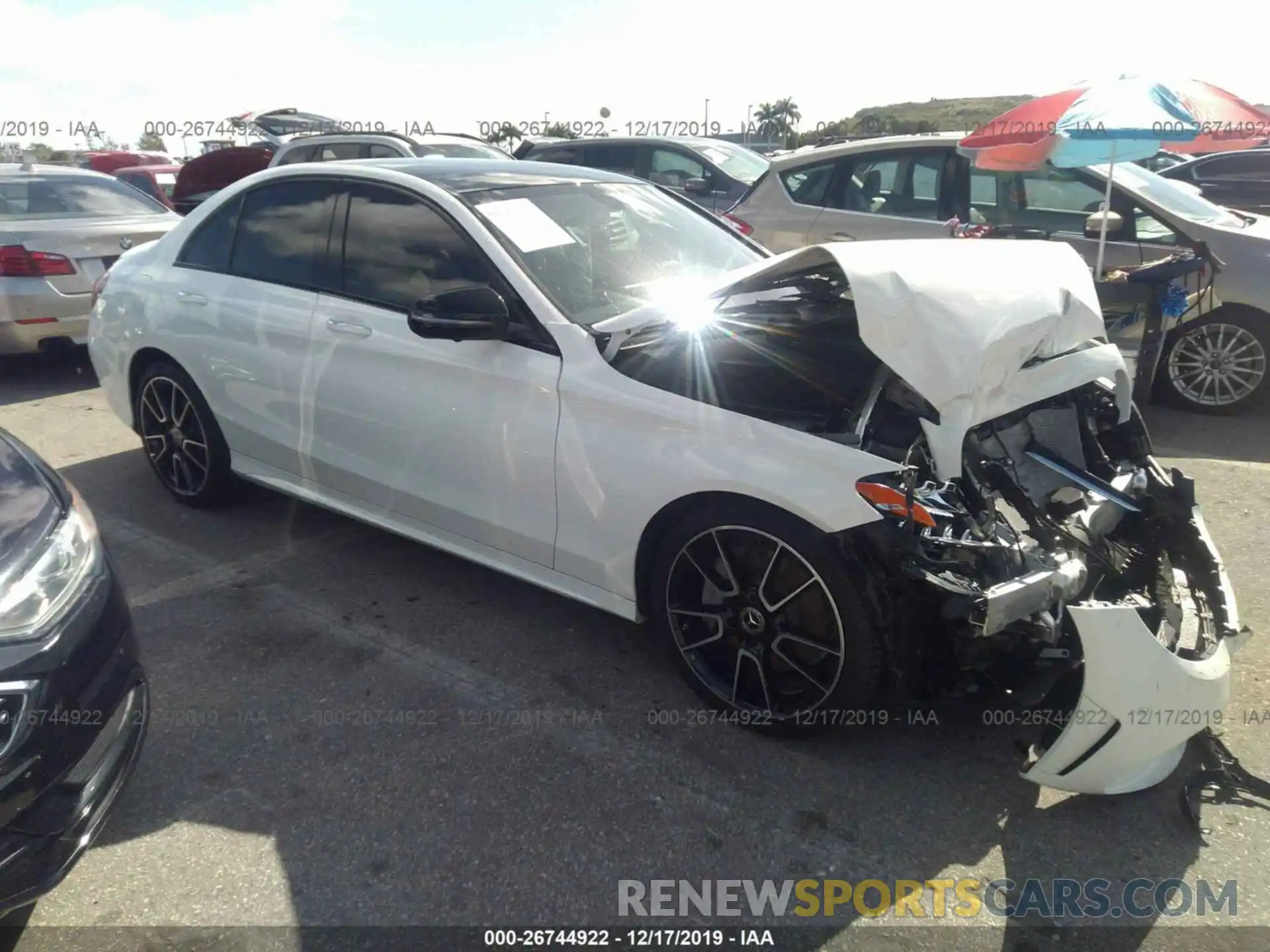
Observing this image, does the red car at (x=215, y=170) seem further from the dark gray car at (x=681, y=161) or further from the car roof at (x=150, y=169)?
the dark gray car at (x=681, y=161)

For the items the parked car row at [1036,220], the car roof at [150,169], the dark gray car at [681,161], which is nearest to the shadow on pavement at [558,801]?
the parked car row at [1036,220]

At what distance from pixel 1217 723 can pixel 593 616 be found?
2134mm

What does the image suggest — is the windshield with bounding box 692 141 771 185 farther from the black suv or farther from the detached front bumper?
the black suv

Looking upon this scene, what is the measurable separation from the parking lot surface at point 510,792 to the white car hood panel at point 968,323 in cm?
99

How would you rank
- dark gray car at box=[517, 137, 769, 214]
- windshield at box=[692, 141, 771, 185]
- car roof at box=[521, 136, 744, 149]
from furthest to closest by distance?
car roof at box=[521, 136, 744, 149]
windshield at box=[692, 141, 771, 185]
dark gray car at box=[517, 137, 769, 214]

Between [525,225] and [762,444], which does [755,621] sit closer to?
[762,444]

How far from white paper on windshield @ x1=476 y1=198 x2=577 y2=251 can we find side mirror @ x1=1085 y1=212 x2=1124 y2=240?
147 inches

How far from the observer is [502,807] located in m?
2.68

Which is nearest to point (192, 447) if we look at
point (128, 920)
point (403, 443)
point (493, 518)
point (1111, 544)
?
point (403, 443)

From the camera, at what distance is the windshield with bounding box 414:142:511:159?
35.8ft

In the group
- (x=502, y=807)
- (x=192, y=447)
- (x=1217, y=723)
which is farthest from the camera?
(x=192, y=447)

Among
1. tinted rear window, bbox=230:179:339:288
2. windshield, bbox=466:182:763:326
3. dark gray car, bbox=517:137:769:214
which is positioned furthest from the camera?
dark gray car, bbox=517:137:769:214

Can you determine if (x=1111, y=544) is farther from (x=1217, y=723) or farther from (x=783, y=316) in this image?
(x=783, y=316)

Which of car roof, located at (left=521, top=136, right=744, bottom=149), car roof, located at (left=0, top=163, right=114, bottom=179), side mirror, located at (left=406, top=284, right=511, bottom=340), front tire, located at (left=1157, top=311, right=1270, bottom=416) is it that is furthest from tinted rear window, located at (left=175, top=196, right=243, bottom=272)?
car roof, located at (left=521, top=136, right=744, bottom=149)
